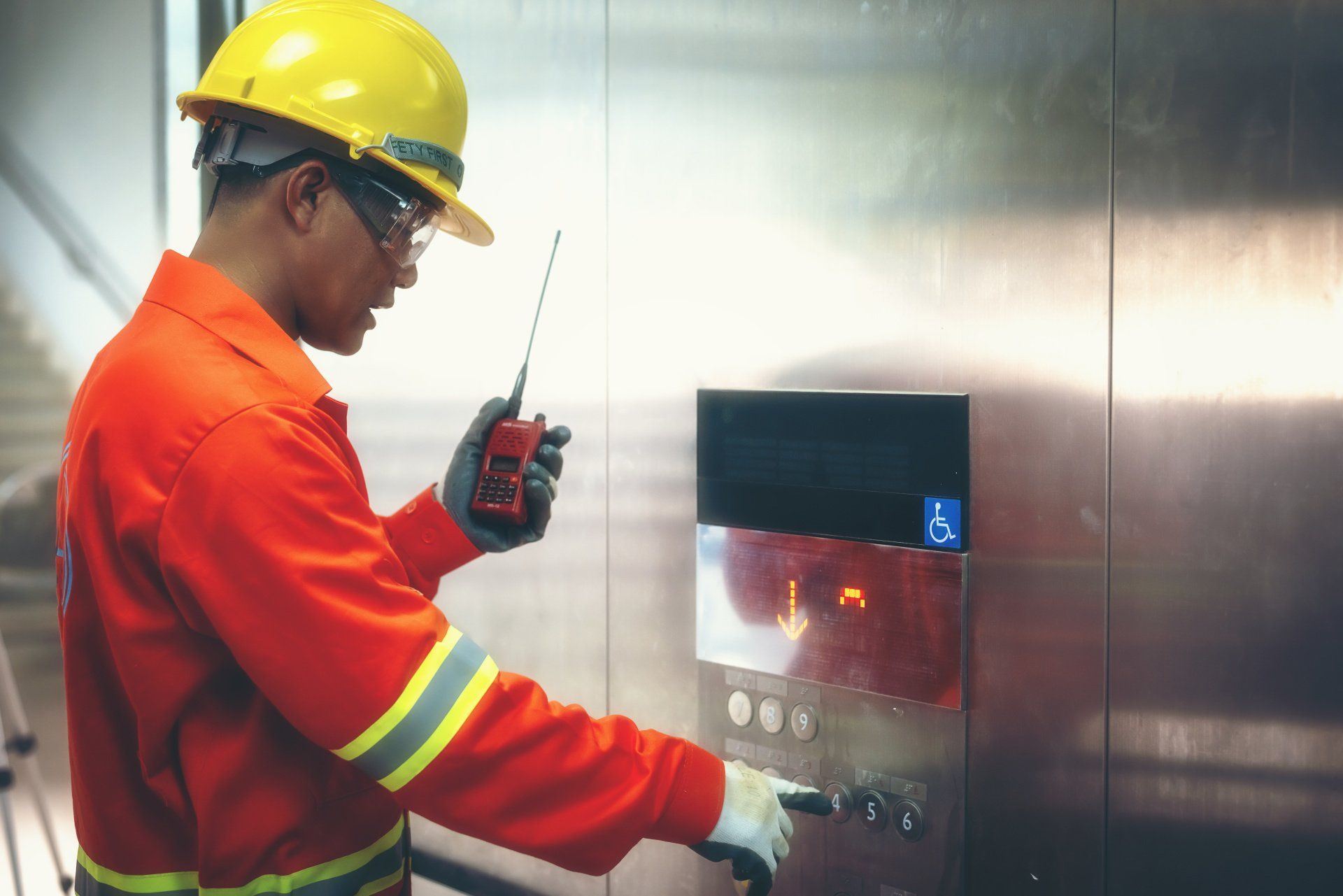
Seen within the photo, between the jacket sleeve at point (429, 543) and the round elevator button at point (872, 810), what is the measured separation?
23.4 inches

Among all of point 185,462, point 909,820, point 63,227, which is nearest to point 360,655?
point 185,462

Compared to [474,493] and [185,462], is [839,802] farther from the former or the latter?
[185,462]

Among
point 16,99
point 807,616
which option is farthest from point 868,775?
point 16,99

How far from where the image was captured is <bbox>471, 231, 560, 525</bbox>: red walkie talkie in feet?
4.37

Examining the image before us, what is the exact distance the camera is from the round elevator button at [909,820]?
1205mm

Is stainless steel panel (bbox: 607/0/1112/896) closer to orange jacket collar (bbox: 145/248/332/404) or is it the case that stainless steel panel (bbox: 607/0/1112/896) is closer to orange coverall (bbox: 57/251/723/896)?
orange coverall (bbox: 57/251/723/896)

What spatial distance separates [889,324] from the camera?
1.24 meters

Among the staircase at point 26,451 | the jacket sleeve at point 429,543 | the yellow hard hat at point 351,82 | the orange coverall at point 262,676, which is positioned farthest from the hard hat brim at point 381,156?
the staircase at point 26,451

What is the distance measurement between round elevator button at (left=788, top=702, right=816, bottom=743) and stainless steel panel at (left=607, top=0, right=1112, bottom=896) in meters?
0.20

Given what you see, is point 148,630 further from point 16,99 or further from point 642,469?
point 16,99

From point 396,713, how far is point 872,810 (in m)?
0.63

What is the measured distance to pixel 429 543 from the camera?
1392 millimetres

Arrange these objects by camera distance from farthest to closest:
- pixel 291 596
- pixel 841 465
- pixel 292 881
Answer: pixel 841 465, pixel 292 881, pixel 291 596

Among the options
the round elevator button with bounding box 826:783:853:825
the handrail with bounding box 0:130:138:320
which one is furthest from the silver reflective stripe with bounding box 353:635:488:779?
the handrail with bounding box 0:130:138:320
